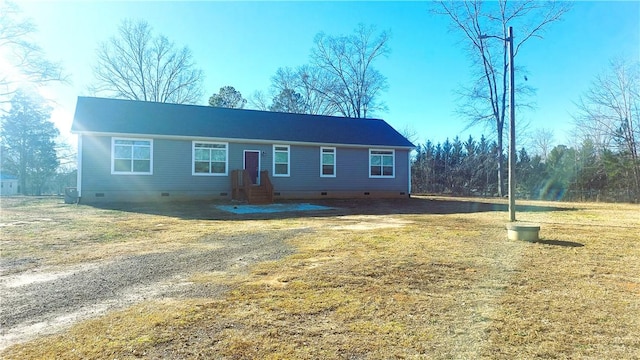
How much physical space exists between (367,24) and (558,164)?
18.4 m

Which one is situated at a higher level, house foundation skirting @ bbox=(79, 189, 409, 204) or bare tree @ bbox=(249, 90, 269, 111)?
bare tree @ bbox=(249, 90, 269, 111)

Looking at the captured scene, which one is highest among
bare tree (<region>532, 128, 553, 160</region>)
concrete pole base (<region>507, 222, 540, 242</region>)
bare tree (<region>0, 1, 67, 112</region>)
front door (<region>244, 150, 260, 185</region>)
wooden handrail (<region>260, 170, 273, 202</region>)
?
bare tree (<region>0, 1, 67, 112</region>)

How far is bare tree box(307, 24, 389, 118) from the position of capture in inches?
1253

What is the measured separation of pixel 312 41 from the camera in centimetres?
3212

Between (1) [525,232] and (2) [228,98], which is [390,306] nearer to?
(1) [525,232]

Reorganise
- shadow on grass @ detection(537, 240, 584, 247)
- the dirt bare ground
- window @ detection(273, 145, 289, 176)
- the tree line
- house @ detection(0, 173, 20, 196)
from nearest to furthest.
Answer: the dirt bare ground < shadow on grass @ detection(537, 240, 584, 247) < window @ detection(273, 145, 289, 176) < the tree line < house @ detection(0, 173, 20, 196)

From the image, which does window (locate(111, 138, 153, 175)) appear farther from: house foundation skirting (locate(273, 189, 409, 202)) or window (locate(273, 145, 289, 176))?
house foundation skirting (locate(273, 189, 409, 202))

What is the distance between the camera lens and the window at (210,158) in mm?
15719

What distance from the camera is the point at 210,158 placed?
15.9 m

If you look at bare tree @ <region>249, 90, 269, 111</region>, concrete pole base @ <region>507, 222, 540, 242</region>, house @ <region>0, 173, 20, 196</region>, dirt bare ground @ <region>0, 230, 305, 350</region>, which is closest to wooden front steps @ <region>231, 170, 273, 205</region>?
dirt bare ground @ <region>0, 230, 305, 350</region>

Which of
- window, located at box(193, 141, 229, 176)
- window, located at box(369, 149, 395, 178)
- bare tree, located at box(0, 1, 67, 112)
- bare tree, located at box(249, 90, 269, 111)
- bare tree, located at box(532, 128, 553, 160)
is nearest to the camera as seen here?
window, located at box(193, 141, 229, 176)

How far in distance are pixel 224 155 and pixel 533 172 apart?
912 inches

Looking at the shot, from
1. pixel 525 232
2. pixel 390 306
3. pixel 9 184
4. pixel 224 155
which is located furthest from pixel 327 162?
pixel 9 184

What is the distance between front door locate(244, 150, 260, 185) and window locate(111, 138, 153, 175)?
3920mm
